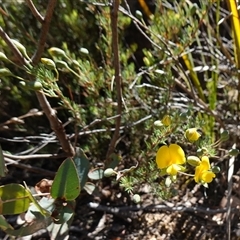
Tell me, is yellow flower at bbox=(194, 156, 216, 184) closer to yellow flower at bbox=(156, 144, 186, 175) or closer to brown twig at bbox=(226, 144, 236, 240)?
yellow flower at bbox=(156, 144, 186, 175)

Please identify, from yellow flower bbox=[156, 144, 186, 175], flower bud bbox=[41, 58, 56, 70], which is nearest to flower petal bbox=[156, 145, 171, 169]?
yellow flower bbox=[156, 144, 186, 175]

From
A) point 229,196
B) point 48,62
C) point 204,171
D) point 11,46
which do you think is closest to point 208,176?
point 204,171

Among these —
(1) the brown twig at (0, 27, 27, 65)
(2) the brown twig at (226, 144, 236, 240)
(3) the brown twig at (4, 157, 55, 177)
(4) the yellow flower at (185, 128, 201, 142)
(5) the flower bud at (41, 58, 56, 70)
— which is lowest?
(2) the brown twig at (226, 144, 236, 240)

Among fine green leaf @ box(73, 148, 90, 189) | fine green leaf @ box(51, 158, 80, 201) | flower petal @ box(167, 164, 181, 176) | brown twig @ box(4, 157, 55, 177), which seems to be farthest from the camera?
brown twig @ box(4, 157, 55, 177)

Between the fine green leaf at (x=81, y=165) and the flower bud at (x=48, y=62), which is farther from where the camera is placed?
the fine green leaf at (x=81, y=165)

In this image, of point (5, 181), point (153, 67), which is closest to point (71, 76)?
point (153, 67)

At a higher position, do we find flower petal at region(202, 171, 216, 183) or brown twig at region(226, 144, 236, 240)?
flower petal at region(202, 171, 216, 183)

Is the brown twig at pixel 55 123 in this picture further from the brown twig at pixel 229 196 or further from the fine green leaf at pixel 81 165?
the brown twig at pixel 229 196

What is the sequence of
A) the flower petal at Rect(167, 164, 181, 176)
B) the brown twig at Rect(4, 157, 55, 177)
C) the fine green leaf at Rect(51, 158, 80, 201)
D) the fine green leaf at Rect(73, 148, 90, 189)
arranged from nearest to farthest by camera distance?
the flower petal at Rect(167, 164, 181, 176)
the fine green leaf at Rect(51, 158, 80, 201)
the fine green leaf at Rect(73, 148, 90, 189)
the brown twig at Rect(4, 157, 55, 177)

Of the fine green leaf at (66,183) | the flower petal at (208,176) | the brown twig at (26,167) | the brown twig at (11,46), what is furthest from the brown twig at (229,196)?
the brown twig at (11,46)
